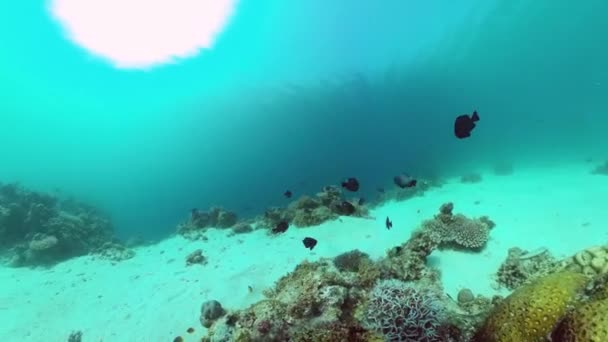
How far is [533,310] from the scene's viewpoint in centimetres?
389

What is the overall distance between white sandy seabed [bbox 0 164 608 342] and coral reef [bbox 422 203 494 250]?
0.30 m

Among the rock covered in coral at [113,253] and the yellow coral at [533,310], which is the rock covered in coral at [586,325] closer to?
the yellow coral at [533,310]

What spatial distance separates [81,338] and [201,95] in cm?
6366

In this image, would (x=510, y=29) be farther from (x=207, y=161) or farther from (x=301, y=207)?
(x=207, y=161)

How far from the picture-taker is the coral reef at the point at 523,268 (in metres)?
7.58

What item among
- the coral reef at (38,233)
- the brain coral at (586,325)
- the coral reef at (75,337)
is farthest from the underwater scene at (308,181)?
the coral reef at (75,337)

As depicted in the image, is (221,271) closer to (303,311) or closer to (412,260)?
(412,260)

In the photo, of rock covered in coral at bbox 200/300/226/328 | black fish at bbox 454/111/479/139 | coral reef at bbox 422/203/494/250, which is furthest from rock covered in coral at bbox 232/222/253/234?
black fish at bbox 454/111/479/139

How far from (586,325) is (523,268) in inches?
213

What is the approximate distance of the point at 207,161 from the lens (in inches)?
4894

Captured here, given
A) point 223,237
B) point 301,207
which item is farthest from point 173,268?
point 301,207

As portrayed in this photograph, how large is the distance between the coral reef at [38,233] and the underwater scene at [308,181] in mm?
125

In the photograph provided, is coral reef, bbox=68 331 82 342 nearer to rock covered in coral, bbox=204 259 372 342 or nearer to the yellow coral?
rock covered in coral, bbox=204 259 372 342

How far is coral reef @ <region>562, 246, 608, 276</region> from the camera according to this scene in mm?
5832
